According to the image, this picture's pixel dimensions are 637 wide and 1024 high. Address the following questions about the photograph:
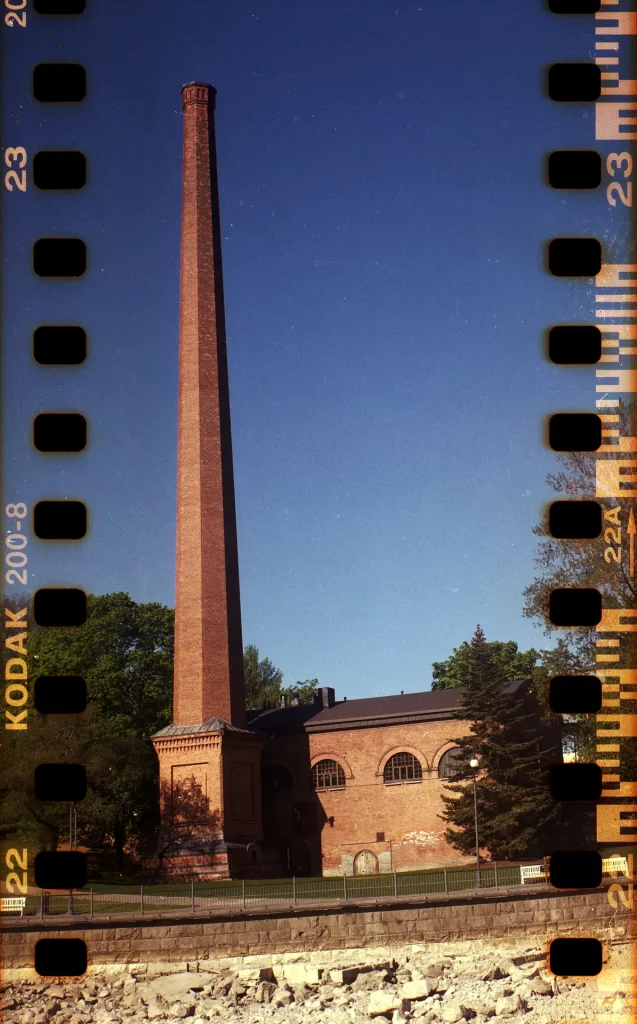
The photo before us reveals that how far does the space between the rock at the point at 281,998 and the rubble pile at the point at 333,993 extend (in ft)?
0.07

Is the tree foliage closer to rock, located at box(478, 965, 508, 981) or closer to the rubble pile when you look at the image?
the rubble pile

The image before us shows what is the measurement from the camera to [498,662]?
59.3 m

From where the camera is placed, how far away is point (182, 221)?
4466cm

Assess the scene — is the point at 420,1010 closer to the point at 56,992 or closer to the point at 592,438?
the point at 56,992

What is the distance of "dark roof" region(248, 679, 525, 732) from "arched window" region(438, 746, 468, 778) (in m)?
1.38

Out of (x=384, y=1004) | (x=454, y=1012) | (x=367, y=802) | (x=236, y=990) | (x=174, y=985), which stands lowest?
(x=454, y=1012)

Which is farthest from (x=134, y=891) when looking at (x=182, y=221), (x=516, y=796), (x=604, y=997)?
(x=182, y=221)

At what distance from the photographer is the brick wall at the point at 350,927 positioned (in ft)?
84.8

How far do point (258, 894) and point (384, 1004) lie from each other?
359 inches

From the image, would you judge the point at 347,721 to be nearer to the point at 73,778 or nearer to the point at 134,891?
the point at 134,891

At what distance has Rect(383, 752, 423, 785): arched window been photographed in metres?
46.2

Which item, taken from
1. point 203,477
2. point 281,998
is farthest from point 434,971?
point 203,477

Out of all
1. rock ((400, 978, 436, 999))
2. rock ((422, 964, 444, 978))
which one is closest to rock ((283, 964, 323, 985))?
rock ((400, 978, 436, 999))

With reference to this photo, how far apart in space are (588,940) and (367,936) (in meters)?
22.0
